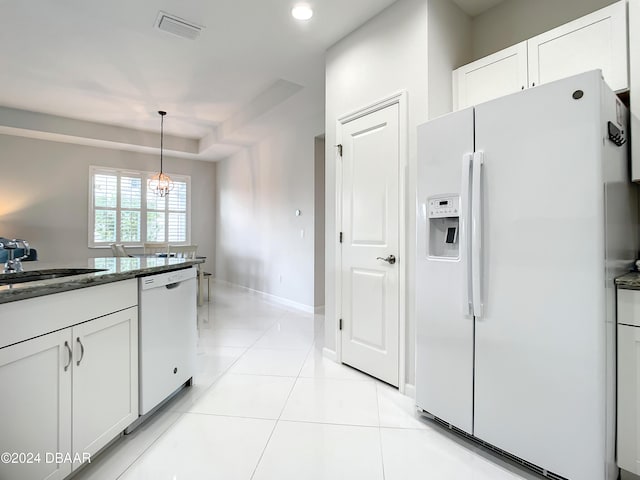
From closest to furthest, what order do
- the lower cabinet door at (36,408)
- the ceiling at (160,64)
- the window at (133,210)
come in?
the lower cabinet door at (36,408) < the ceiling at (160,64) < the window at (133,210)

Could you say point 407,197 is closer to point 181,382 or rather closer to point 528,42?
point 528,42

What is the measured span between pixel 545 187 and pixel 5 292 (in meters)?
2.15

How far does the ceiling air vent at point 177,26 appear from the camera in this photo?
2.72m

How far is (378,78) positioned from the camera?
8.45 feet

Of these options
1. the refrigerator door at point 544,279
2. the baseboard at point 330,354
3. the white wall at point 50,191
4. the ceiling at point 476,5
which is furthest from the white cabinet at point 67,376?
the white wall at point 50,191

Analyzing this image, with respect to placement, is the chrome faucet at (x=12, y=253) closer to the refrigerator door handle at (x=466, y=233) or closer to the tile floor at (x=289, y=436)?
the tile floor at (x=289, y=436)

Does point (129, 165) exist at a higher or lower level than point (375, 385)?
higher

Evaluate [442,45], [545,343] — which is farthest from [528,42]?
[545,343]

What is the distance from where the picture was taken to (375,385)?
2475 millimetres

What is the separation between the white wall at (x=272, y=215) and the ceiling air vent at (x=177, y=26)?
201 cm

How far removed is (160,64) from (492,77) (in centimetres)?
329

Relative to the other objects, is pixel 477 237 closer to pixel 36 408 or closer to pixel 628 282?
pixel 628 282

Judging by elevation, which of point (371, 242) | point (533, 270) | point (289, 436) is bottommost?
point (289, 436)

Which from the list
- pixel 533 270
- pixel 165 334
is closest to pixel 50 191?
pixel 165 334
